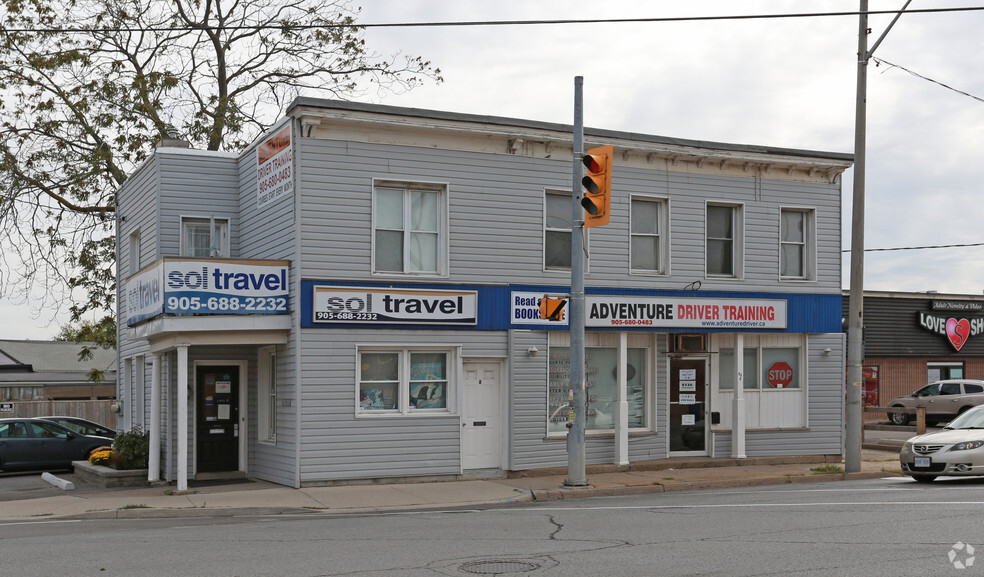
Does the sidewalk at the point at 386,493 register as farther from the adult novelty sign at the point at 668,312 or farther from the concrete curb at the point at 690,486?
the adult novelty sign at the point at 668,312

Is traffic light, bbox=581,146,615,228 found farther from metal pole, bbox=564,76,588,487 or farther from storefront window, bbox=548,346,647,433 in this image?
storefront window, bbox=548,346,647,433

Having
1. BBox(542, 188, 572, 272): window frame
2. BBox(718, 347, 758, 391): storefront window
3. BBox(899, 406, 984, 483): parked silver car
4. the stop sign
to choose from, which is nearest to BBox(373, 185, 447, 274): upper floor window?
BBox(542, 188, 572, 272): window frame

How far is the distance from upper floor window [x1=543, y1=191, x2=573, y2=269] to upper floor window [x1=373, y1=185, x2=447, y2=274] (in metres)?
2.28

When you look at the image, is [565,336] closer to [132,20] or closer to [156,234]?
[156,234]

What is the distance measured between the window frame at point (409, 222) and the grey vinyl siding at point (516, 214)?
98 millimetres

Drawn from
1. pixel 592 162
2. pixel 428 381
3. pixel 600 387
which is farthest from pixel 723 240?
pixel 428 381

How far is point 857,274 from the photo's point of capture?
1984 cm

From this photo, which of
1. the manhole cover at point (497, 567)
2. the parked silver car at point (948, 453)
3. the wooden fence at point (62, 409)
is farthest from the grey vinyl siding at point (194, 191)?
the wooden fence at point (62, 409)

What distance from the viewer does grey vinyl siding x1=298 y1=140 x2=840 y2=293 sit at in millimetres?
18312

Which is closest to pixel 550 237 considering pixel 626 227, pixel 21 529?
pixel 626 227

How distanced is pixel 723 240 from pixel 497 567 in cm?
1390

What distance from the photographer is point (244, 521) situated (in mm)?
14492

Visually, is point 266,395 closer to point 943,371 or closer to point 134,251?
point 134,251

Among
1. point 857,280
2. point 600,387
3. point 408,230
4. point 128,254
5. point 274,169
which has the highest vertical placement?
point 274,169
